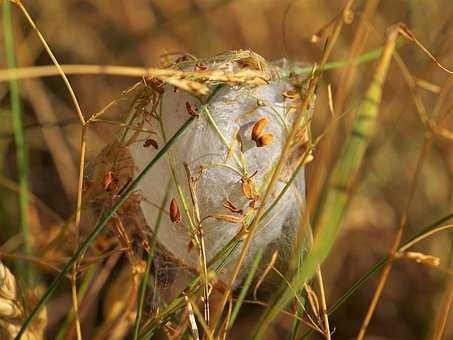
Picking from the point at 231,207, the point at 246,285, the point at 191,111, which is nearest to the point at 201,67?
the point at 191,111

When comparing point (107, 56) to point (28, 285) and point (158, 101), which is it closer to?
point (28, 285)

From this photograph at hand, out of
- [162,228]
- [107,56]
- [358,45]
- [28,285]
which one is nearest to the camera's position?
[358,45]

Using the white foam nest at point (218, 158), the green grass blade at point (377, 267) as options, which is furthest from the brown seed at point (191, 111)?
the green grass blade at point (377, 267)

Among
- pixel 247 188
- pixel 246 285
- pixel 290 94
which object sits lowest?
pixel 246 285

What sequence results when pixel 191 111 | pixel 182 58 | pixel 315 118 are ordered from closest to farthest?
pixel 191 111 → pixel 182 58 → pixel 315 118

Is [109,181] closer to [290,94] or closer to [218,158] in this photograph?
[218,158]

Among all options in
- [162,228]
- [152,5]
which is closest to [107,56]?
[152,5]
